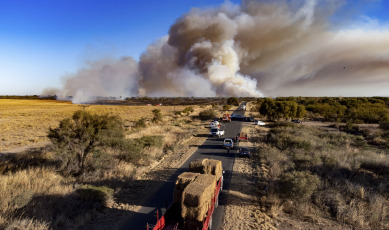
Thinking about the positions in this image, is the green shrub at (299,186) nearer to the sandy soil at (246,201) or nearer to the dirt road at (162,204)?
the sandy soil at (246,201)

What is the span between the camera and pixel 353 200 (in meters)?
7.62

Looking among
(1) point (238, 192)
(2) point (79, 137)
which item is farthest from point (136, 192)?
(2) point (79, 137)

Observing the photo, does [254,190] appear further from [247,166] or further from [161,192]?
[161,192]

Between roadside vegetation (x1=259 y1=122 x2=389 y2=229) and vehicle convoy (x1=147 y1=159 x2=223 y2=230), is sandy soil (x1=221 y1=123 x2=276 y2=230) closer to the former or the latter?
roadside vegetation (x1=259 y1=122 x2=389 y2=229)

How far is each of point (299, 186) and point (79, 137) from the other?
11333mm

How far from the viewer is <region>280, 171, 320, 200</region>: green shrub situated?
7.54 m

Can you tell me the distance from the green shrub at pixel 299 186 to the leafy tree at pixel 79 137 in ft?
32.2

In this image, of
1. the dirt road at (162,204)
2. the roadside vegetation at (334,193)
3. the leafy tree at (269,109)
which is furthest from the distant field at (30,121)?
the leafy tree at (269,109)

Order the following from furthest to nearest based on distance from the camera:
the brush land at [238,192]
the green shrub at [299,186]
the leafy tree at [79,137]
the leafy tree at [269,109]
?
1. the leafy tree at [269,109]
2. the leafy tree at [79,137]
3. the green shrub at [299,186]
4. the brush land at [238,192]

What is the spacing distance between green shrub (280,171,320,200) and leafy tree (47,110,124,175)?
9.82m

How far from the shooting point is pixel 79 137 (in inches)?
433

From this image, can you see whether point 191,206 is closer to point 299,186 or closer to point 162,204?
point 162,204

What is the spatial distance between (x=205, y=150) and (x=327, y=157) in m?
8.91

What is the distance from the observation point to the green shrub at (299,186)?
754cm
